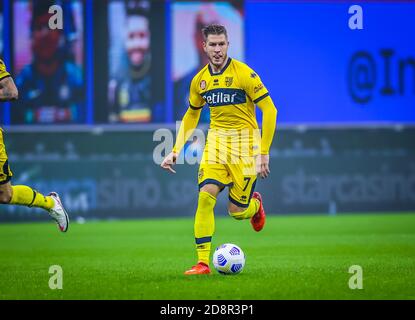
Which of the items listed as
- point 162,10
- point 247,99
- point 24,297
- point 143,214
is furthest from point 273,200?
point 24,297

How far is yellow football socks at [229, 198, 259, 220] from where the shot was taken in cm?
954

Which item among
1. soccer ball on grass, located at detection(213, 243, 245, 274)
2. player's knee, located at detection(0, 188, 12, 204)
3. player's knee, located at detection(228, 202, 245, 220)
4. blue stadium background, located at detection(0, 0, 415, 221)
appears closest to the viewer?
soccer ball on grass, located at detection(213, 243, 245, 274)

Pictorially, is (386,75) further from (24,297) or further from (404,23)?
(24,297)

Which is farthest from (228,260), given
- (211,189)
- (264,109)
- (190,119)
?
(190,119)

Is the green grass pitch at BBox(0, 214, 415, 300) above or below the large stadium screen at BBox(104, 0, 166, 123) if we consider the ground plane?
below

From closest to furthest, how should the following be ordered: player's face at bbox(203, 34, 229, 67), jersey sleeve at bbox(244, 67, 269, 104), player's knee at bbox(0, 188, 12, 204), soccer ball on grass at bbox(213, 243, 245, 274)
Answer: soccer ball on grass at bbox(213, 243, 245, 274), player's face at bbox(203, 34, 229, 67), jersey sleeve at bbox(244, 67, 269, 104), player's knee at bbox(0, 188, 12, 204)

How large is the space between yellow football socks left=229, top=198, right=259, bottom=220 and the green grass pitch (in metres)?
0.53

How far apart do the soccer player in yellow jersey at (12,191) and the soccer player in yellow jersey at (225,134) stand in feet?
4.79

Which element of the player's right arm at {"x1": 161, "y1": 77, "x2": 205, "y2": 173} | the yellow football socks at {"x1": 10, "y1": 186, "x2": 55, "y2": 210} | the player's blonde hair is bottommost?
the yellow football socks at {"x1": 10, "y1": 186, "x2": 55, "y2": 210}

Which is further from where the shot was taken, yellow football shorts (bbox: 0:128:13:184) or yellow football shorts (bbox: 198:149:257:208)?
yellow football shorts (bbox: 0:128:13:184)

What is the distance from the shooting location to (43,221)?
1897 centimetres

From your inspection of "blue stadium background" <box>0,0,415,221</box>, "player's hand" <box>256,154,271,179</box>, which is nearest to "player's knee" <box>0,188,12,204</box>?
"player's hand" <box>256,154,271,179</box>

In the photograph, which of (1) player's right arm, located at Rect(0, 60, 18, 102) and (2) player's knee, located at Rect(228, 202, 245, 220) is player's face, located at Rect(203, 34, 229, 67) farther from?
(1) player's right arm, located at Rect(0, 60, 18, 102)

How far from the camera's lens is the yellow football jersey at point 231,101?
9.09 m
